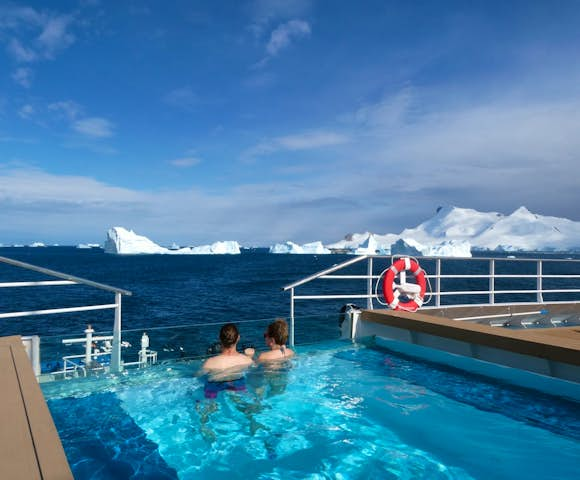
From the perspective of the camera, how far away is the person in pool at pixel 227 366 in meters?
3.14

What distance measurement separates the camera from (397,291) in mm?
4934

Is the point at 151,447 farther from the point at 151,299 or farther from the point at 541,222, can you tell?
the point at 541,222

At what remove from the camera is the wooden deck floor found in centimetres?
112

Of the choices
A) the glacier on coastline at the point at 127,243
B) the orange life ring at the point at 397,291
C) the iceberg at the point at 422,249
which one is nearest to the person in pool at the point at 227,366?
the orange life ring at the point at 397,291

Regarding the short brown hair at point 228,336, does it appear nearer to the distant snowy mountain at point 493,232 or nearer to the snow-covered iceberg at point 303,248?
the snow-covered iceberg at point 303,248

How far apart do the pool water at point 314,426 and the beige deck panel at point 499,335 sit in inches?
11.5

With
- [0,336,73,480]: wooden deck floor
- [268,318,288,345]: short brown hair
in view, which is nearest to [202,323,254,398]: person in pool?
[268,318,288,345]: short brown hair

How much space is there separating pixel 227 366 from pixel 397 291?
241cm

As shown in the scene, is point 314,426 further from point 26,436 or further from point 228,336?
point 26,436

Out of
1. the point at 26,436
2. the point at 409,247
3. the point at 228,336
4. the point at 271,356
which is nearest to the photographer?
the point at 26,436

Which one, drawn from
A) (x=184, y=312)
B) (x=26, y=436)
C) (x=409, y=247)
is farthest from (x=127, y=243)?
(x=26, y=436)

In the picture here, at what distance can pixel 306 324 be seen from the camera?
4.40 meters

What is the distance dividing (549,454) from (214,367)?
87.3 inches

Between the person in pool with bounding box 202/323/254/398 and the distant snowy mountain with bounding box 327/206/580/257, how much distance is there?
342 feet
